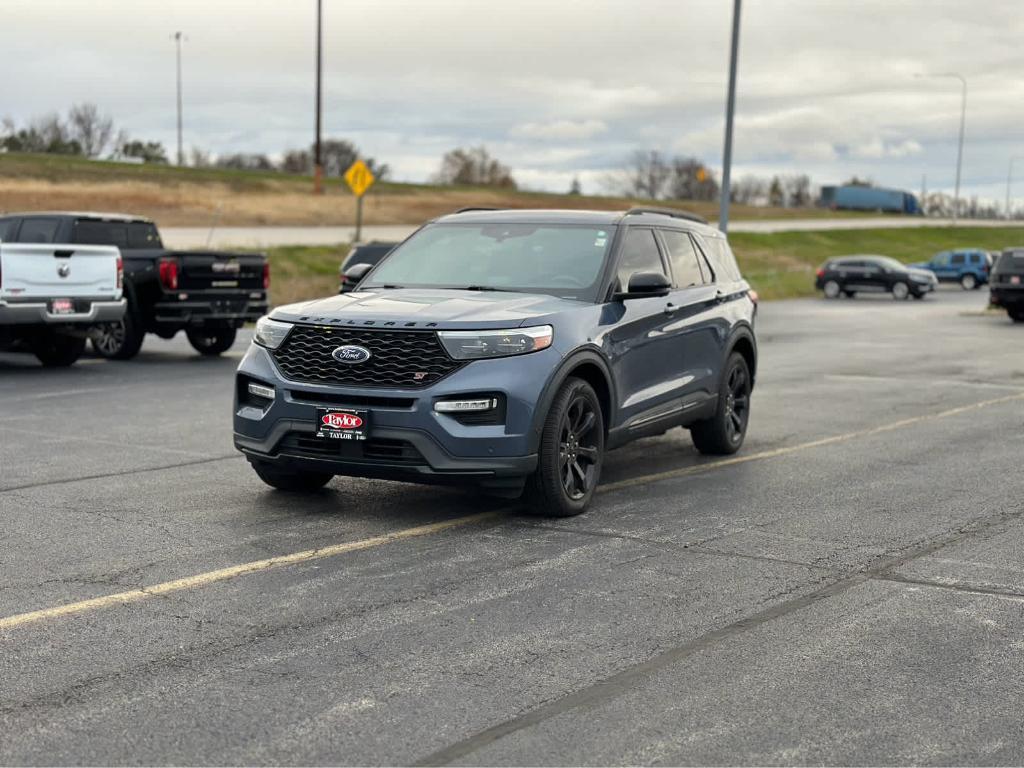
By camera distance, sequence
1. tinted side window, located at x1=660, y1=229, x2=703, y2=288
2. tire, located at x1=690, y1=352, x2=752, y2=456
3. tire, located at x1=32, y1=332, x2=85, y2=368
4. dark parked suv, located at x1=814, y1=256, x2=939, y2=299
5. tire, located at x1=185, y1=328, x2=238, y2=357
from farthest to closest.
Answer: dark parked suv, located at x1=814, y1=256, x2=939, y2=299 → tire, located at x1=185, y1=328, x2=238, y2=357 → tire, located at x1=32, y1=332, x2=85, y2=368 → tire, located at x1=690, y1=352, x2=752, y2=456 → tinted side window, located at x1=660, y1=229, x2=703, y2=288

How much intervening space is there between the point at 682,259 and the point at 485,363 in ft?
9.86

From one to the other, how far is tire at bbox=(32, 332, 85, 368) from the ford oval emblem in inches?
407

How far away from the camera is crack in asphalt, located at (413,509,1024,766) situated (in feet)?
14.6

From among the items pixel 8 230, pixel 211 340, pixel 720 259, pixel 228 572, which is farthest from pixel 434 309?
pixel 211 340

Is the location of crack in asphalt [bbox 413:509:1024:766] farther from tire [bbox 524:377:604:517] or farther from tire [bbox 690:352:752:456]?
tire [bbox 690:352:752:456]

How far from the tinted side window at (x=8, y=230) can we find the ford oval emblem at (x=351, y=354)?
1174 centimetres

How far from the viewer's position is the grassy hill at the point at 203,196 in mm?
51312

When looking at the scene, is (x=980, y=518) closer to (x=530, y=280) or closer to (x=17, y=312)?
(x=530, y=280)

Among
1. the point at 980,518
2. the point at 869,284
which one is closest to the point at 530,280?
the point at 980,518

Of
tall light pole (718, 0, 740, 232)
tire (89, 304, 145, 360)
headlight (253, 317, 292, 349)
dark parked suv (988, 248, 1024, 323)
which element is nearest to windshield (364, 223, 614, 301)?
headlight (253, 317, 292, 349)

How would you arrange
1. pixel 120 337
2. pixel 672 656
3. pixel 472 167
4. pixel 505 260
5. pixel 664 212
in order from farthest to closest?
pixel 472 167, pixel 120 337, pixel 664 212, pixel 505 260, pixel 672 656

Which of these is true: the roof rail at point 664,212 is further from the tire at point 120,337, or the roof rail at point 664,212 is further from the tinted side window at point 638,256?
the tire at point 120,337

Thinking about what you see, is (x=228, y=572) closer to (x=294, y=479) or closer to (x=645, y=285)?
(x=294, y=479)

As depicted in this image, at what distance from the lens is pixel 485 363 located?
7609mm
